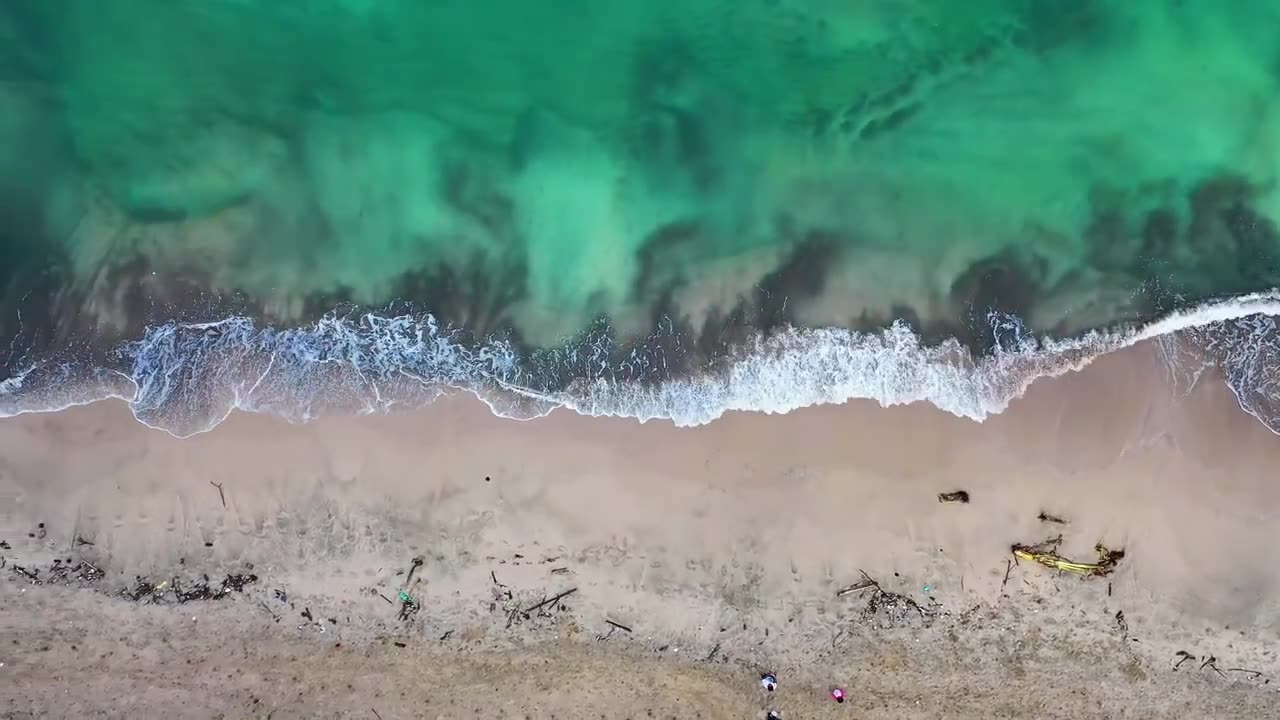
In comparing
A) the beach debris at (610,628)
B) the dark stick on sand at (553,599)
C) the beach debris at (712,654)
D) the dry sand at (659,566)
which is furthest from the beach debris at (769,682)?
the dark stick on sand at (553,599)

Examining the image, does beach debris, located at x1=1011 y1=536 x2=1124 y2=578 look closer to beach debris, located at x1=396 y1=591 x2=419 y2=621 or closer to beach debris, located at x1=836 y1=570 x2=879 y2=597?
beach debris, located at x1=836 y1=570 x2=879 y2=597

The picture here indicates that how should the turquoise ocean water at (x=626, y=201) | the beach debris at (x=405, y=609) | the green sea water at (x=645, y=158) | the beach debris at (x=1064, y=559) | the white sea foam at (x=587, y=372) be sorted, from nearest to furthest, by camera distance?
the beach debris at (x=1064, y=559) < the beach debris at (x=405, y=609) < the white sea foam at (x=587, y=372) < the turquoise ocean water at (x=626, y=201) < the green sea water at (x=645, y=158)

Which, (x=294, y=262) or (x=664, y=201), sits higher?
(x=664, y=201)

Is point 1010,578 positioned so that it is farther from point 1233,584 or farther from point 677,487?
point 677,487

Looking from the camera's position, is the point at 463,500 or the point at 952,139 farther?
the point at 952,139

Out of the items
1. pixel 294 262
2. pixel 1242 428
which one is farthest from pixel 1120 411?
pixel 294 262

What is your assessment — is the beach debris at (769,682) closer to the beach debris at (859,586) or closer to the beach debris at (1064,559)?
the beach debris at (859,586)

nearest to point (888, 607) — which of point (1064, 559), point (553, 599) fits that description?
point (1064, 559)
